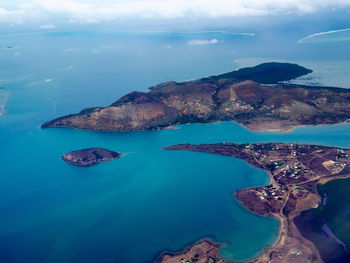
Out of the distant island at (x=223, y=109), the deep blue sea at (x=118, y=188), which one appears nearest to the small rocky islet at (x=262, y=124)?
the distant island at (x=223, y=109)

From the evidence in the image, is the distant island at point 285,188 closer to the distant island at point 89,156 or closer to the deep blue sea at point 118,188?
the deep blue sea at point 118,188

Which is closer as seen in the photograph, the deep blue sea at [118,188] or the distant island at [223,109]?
the deep blue sea at [118,188]

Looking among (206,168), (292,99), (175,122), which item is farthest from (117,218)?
(292,99)

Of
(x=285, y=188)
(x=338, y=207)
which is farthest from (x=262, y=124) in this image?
(x=338, y=207)

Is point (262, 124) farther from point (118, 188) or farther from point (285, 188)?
point (118, 188)

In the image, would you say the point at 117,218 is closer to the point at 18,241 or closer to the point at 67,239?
the point at 67,239

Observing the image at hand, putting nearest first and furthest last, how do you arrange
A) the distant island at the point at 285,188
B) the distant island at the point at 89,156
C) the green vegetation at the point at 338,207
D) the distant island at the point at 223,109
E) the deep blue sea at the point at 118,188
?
1. the distant island at the point at 285,188
2. the green vegetation at the point at 338,207
3. the deep blue sea at the point at 118,188
4. the distant island at the point at 89,156
5. the distant island at the point at 223,109
